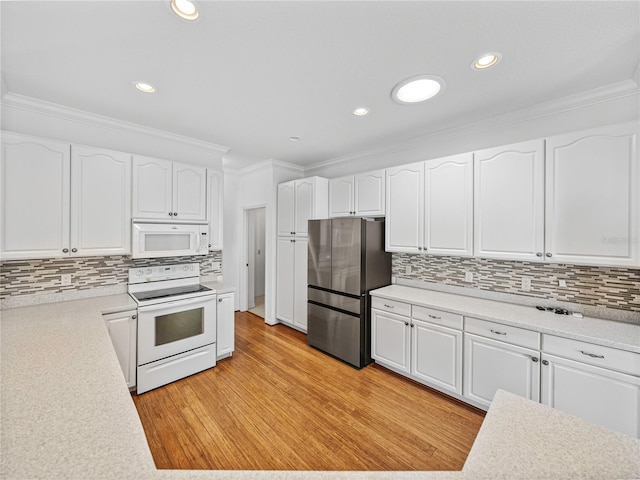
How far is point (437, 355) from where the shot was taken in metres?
2.49

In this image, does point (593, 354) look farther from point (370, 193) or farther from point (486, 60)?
point (370, 193)

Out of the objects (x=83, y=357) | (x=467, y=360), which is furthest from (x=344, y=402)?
(x=83, y=357)

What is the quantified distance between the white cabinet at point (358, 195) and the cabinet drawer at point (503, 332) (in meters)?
1.48

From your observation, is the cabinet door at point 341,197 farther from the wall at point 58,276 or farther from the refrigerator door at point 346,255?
the wall at point 58,276

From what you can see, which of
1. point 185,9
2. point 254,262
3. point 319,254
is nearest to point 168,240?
point 319,254

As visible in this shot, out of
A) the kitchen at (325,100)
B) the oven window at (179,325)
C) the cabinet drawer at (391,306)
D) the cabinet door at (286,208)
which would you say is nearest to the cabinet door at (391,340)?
the cabinet drawer at (391,306)

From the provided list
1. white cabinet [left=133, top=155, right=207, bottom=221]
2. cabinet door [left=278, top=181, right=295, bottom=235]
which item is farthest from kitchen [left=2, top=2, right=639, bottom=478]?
cabinet door [left=278, top=181, right=295, bottom=235]

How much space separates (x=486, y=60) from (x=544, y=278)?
6.12 ft

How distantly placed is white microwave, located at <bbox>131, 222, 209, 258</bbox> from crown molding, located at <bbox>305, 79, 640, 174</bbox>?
259 centimetres

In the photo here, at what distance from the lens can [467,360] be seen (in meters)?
2.31

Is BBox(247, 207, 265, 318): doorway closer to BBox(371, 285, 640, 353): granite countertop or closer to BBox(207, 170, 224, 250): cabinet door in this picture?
BBox(207, 170, 224, 250): cabinet door

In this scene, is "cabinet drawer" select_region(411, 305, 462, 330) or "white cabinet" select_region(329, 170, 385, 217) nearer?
"cabinet drawer" select_region(411, 305, 462, 330)

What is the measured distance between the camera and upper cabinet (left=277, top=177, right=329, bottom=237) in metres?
3.69

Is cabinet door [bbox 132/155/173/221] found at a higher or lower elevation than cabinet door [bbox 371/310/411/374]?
higher
